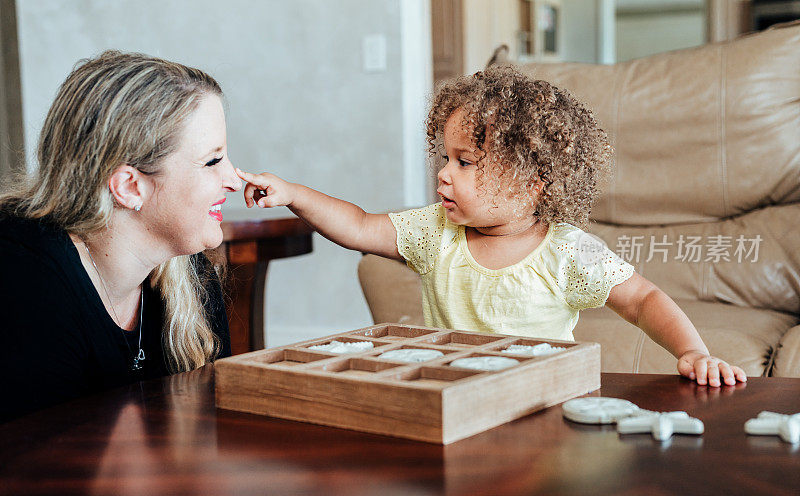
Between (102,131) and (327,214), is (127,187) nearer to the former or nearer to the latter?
(102,131)

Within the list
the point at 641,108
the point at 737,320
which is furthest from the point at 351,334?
the point at 641,108

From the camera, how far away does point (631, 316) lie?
115cm

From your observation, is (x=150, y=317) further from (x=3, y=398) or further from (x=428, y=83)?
(x=428, y=83)

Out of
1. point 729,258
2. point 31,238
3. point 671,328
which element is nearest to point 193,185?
point 31,238

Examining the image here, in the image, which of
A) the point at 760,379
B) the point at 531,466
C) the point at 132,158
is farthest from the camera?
the point at 132,158

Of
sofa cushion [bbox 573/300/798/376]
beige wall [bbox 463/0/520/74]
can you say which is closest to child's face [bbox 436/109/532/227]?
sofa cushion [bbox 573/300/798/376]

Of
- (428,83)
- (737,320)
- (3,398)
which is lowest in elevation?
(737,320)

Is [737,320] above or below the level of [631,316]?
below

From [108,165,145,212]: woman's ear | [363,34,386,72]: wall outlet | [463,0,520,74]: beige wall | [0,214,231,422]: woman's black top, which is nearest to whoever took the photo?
[0,214,231,422]: woman's black top

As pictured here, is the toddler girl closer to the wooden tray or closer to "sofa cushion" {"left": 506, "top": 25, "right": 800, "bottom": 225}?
the wooden tray

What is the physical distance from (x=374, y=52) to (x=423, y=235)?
6.39 ft

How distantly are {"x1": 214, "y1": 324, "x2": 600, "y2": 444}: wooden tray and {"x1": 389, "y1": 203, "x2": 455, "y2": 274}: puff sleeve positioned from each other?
0.51m

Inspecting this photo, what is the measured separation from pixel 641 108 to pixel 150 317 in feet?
5.05

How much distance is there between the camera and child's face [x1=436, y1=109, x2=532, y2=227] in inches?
48.7
